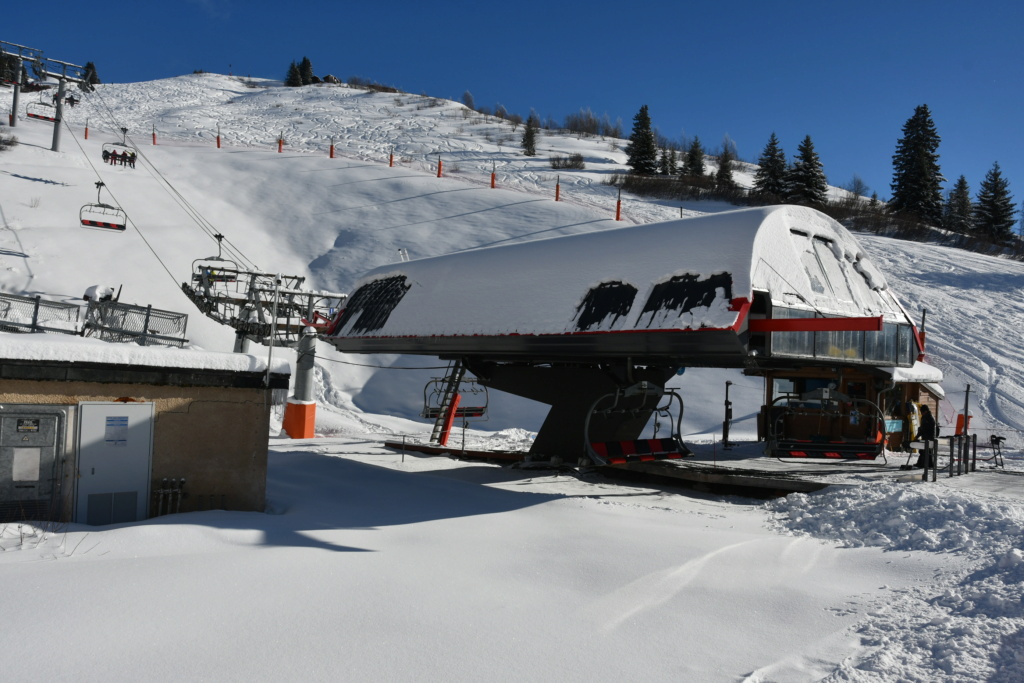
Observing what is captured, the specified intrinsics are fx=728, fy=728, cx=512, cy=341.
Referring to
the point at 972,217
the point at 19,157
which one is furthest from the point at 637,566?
the point at 972,217

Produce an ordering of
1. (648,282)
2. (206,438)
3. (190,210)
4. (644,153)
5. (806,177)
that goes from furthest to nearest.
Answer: (644,153), (806,177), (190,210), (648,282), (206,438)

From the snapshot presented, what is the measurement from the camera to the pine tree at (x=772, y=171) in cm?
5053

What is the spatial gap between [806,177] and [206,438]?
1935 inches

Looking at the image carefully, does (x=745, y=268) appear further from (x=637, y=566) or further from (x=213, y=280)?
(x=213, y=280)

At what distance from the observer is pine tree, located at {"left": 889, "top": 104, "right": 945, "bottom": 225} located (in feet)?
175

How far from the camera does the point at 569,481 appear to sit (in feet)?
47.4

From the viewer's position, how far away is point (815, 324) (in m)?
10.2

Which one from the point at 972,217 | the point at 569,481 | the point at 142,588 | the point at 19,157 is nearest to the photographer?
the point at 142,588

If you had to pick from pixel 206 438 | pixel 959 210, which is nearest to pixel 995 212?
pixel 959 210

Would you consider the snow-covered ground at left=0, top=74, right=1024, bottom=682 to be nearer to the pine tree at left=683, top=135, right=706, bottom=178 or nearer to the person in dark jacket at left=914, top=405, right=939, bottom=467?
the person in dark jacket at left=914, top=405, right=939, bottom=467

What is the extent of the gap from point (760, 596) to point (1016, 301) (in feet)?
99.6

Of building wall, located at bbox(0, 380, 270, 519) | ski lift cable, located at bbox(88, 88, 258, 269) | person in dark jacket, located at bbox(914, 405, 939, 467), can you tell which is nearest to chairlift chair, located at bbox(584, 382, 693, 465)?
person in dark jacket, located at bbox(914, 405, 939, 467)

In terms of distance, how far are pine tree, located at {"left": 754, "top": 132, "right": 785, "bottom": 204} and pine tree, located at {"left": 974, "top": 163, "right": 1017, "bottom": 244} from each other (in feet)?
43.9

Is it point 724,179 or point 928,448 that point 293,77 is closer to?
point 724,179
